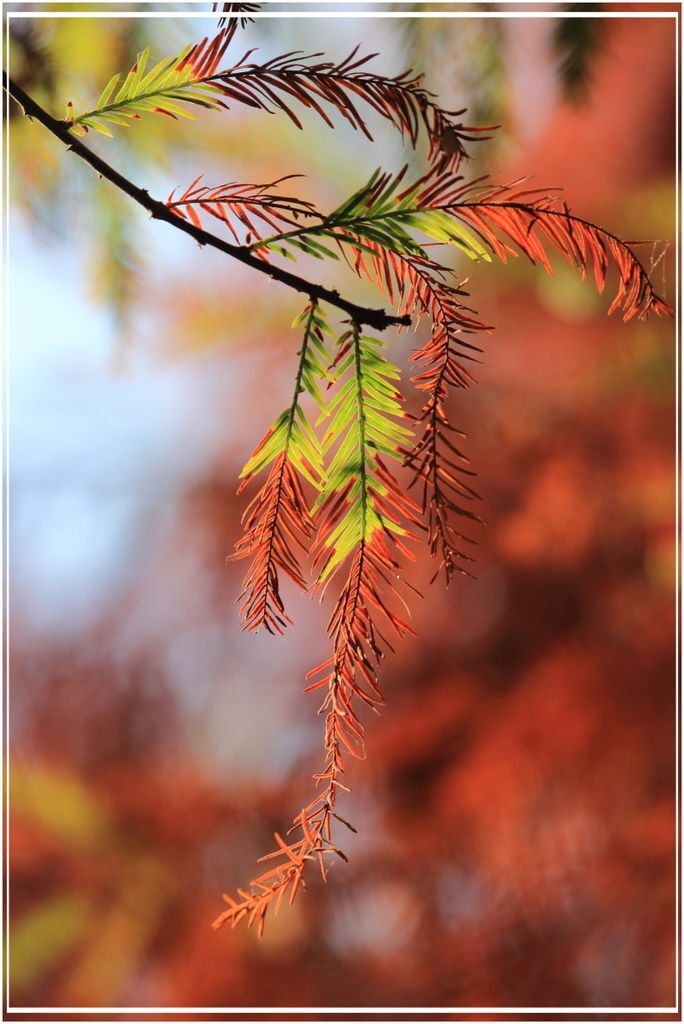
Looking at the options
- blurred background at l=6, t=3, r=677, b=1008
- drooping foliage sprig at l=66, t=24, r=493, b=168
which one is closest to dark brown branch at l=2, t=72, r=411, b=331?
drooping foliage sprig at l=66, t=24, r=493, b=168

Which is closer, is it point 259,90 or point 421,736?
point 259,90

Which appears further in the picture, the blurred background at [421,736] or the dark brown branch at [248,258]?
the blurred background at [421,736]

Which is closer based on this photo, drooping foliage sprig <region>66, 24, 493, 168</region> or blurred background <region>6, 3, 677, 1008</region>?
drooping foliage sprig <region>66, 24, 493, 168</region>

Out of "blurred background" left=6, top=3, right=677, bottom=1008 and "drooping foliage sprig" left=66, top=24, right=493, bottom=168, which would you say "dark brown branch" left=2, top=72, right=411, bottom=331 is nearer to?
"drooping foliage sprig" left=66, top=24, right=493, bottom=168

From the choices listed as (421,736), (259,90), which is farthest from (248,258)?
(421,736)

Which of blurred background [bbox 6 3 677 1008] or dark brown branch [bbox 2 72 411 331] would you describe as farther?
blurred background [bbox 6 3 677 1008]

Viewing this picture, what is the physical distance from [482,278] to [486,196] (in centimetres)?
47

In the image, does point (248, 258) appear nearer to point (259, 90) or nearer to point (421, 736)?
point (259, 90)

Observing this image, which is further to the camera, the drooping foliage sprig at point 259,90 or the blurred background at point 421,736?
the blurred background at point 421,736

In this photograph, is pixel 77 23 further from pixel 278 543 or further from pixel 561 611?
pixel 561 611

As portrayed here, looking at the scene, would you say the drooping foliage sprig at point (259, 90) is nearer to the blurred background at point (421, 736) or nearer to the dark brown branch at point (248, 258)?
the dark brown branch at point (248, 258)

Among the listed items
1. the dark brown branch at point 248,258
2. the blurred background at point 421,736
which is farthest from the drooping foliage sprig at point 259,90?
the blurred background at point 421,736
